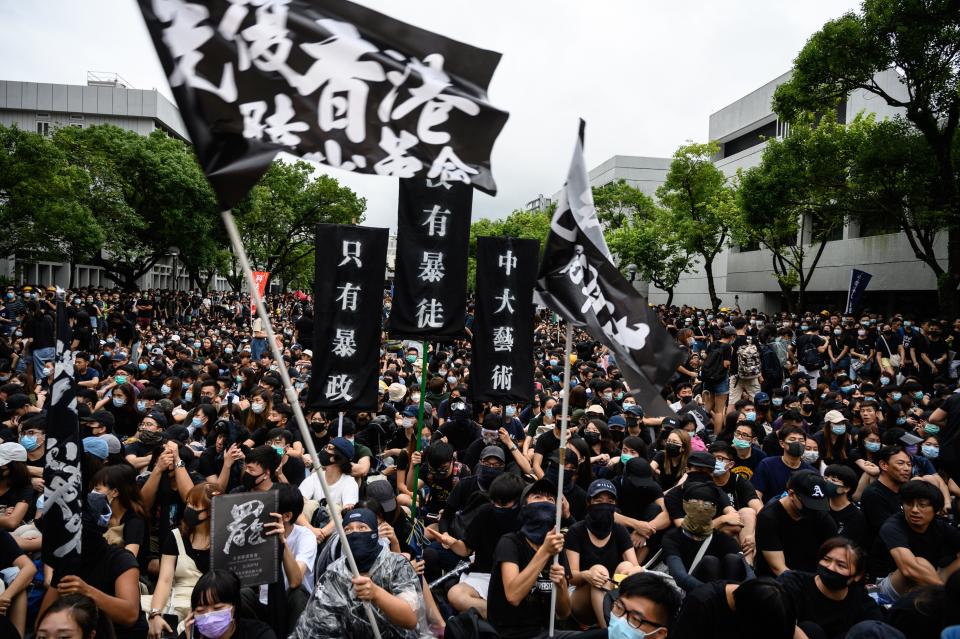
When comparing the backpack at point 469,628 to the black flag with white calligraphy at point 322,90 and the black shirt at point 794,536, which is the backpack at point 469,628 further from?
the black flag with white calligraphy at point 322,90

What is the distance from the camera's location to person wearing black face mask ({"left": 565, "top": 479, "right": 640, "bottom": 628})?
4.29m

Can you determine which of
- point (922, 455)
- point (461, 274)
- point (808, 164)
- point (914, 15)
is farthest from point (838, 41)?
point (461, 274)

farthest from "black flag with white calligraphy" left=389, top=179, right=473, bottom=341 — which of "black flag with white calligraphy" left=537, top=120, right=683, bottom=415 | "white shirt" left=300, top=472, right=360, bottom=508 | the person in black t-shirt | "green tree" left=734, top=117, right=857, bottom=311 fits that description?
"green tree" left=734, top=117, right=857, bottom=311

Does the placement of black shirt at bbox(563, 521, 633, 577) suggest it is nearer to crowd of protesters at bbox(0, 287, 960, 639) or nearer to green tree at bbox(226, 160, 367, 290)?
crowd of protesters at bbox(0, 287, 960, 639)

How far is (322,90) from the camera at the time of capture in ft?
10.9

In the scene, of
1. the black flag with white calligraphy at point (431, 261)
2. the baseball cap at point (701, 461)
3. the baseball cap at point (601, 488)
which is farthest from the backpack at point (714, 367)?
the baseball cap at point (601, 488)

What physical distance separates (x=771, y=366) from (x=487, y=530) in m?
9.56

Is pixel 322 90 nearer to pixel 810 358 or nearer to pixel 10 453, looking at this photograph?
pixel 10 453

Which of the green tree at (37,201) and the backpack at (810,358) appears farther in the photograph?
the green tree at (37,201)

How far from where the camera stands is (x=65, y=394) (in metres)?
3.48

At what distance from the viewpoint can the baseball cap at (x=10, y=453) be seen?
16.2 feet

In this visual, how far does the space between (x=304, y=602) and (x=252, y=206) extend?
34783 mm

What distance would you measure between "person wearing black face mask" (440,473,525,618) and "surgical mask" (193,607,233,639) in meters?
1.85

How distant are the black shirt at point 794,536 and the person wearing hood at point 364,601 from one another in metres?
2.76
